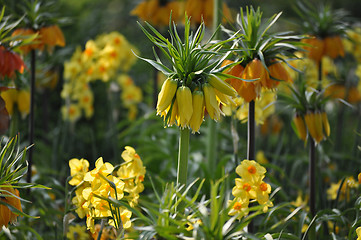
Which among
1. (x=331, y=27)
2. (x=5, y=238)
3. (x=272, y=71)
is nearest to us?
(x=272, y=71)

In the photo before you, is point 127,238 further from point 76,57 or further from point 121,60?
point 121,60

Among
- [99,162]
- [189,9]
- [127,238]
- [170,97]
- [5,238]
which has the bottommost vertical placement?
[5,238]

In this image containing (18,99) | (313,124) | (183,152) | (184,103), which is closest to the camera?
(184,103)

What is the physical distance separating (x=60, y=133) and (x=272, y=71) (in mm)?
2207

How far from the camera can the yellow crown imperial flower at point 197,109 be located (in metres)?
1.59

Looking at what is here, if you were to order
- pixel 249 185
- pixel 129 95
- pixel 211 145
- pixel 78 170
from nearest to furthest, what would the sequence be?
pixel 249 185
pixel 78 170
pixel 211 145
pixel 129 95

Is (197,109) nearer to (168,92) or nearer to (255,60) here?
(168,92)

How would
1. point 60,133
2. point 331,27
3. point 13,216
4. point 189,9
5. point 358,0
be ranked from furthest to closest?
point 358,0, point 60,133, point 189,9, point 331,27, point 13,216

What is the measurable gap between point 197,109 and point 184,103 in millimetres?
56

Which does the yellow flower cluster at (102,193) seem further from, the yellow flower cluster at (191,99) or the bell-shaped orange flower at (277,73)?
the bell-shaped orange flower at (277,73)

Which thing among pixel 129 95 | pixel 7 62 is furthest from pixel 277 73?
pixel 129 95

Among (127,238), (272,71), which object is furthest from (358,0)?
(127,238)

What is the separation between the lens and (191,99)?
62.4 inches

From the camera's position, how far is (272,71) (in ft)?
6.60
